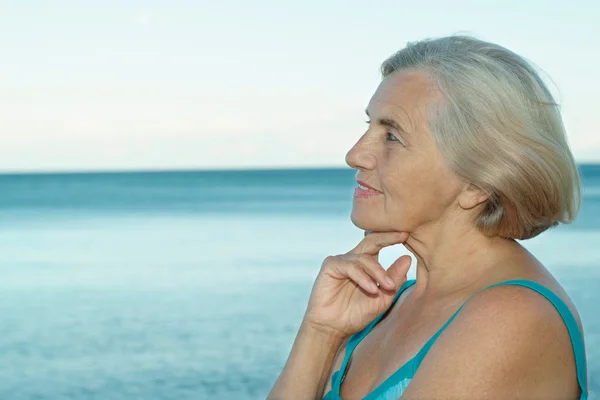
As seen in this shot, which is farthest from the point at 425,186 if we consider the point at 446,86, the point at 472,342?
the point at 472,342

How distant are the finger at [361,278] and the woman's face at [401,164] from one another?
14cm

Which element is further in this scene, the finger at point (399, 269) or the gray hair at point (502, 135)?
the finger at point (399, 269)

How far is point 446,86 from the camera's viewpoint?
2.69 m

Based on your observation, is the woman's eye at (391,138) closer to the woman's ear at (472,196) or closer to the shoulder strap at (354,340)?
the woman's ear at (472,196)

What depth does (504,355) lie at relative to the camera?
237 cm

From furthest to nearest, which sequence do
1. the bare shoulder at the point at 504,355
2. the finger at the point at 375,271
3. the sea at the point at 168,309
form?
the sea at the point at 168,309 → the finger at the point at 375,271 → the bare shoulder at the point at 504,355

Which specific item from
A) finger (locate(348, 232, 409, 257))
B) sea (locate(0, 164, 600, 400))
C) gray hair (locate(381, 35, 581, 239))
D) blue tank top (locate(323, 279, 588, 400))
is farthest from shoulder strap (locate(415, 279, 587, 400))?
sea (locate(0, 164, 600, 400))

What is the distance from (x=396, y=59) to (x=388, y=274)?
2.16ft

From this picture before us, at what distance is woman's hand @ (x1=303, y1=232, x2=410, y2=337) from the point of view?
2965 mm

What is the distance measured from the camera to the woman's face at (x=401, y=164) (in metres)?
2.74

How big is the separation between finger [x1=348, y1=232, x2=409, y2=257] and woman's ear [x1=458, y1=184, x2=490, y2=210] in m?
0.22

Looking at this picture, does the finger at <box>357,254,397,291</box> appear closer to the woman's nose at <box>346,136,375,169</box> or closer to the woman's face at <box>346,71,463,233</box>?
the woman's face at <box>346,71,463,233</box>

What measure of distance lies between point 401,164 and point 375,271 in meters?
0.34

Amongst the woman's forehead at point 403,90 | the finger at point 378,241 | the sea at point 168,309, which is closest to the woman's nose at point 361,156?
the woman's forehead at point 403,90
